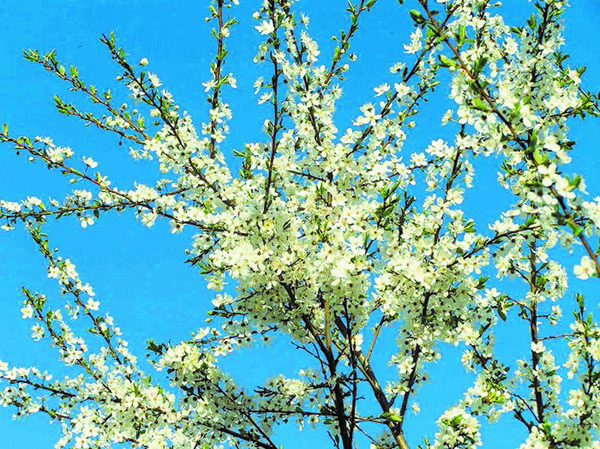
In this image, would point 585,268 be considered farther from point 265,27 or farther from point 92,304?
point 92,304

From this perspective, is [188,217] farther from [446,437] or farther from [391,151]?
[446,437]

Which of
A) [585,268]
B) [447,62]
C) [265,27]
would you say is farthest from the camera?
[265,27]

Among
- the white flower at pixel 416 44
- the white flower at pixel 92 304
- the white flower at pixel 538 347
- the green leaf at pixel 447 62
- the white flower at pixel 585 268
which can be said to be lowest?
the white flower at pixel 585 268

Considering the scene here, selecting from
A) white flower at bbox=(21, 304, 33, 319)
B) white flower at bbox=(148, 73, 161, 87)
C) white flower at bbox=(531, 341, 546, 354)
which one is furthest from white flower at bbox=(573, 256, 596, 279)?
white flower at bbox=(21, 304, 33, 319)

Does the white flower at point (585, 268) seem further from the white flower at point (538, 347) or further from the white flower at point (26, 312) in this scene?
the white flower at point (26, 312)

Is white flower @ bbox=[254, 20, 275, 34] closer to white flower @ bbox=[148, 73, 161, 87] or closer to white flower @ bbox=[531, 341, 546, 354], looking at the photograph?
white flower @ bbox=[148, 73, 161, 87]

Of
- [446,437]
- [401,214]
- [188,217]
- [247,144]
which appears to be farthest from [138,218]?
[446,437]

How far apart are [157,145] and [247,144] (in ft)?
3.05

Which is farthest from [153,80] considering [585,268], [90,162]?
[585,268]

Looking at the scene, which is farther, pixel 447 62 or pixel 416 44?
pixel 416 44

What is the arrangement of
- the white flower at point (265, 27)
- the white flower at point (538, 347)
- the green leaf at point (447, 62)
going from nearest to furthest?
the green leaf at point (447, 62) → the white flower at point (265, 27) → the white flower at point (538, 347)

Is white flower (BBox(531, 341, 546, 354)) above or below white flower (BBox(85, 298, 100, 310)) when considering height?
below

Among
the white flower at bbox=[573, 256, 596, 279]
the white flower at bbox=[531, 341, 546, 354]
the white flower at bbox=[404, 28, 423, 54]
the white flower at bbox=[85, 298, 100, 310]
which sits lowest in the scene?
the white flower at bbox=[573, 256, 596, 279]

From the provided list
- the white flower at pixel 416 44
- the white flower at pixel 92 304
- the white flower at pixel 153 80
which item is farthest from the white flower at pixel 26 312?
the white flower at pixel 416 44
